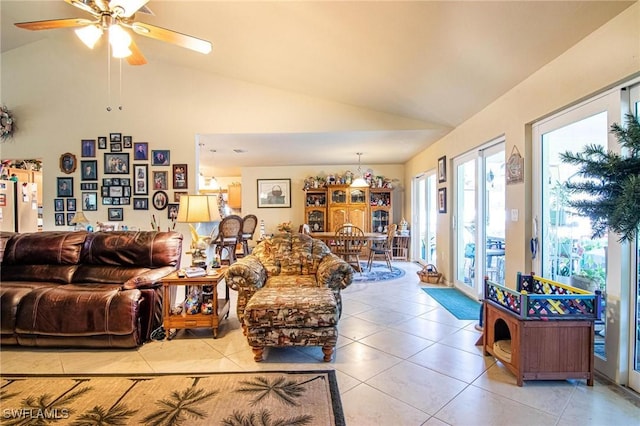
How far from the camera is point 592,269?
224 cm

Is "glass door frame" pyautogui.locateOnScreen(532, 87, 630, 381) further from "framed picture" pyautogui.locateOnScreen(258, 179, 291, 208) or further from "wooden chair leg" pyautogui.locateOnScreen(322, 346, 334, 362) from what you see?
"framed picture" pyautogui.locateOnScreen(258, 179, 291, 208)

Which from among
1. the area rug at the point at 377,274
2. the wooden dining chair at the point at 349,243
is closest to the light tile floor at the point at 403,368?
the area rug at the point at 377,274

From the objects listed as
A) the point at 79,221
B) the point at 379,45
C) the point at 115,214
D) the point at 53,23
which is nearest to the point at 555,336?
the point at 379,45

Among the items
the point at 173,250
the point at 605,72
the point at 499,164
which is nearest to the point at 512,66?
the point at 605,72

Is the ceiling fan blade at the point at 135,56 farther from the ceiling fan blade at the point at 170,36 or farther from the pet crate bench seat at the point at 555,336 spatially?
the pet crate bench seat at the point at 555,336

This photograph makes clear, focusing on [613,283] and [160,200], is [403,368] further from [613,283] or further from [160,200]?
[160,200]

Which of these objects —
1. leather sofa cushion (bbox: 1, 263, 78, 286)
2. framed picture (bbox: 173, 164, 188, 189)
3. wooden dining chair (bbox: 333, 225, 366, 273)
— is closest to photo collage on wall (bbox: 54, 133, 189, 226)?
framed picture (bbox: 173, 164, 188, 189)

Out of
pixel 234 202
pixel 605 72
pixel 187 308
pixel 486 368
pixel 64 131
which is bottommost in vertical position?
pixel 486 368

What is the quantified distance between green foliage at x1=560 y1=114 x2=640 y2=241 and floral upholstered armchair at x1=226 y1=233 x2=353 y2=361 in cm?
162

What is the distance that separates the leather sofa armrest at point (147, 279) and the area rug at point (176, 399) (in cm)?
72

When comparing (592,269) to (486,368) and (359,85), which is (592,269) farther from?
(359,85)

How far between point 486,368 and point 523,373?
28 cm

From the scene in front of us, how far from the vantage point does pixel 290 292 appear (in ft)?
Result: 8.39

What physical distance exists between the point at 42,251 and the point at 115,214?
5.19 feet
